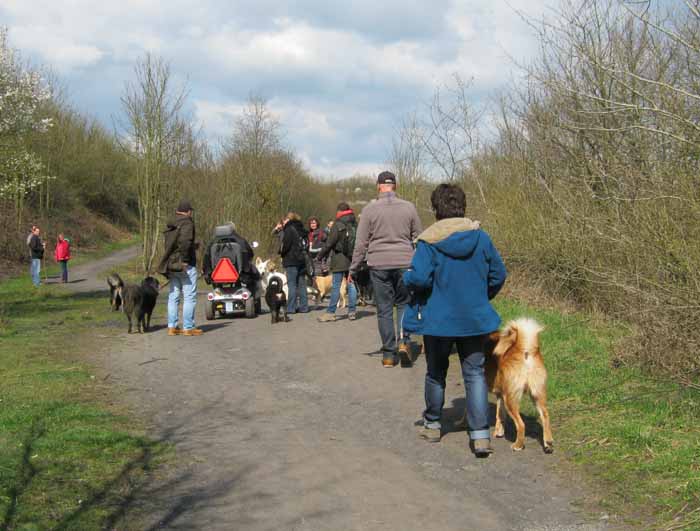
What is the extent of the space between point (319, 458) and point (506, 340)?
1754 mm

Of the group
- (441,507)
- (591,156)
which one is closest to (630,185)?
(591,156)

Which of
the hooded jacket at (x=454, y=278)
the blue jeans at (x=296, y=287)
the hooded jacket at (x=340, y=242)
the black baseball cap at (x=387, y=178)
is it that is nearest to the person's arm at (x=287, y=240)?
the blue jeans at (x=296, y=287)

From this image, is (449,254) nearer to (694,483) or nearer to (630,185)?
(694,483)

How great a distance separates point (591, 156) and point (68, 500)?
11077 mm

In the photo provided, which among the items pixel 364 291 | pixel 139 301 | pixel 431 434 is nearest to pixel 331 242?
pixel 139 301

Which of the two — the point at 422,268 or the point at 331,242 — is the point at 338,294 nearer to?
the point at 331,242

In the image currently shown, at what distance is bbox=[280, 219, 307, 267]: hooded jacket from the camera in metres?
16.2

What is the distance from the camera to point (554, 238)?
46.3ft

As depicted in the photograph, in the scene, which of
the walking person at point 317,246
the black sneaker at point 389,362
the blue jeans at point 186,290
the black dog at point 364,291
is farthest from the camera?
the walking person at point 317,246

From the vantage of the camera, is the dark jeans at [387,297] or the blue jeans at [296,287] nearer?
the dark jeans at [387,297]

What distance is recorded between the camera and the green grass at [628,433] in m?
5.12

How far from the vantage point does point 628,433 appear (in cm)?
640

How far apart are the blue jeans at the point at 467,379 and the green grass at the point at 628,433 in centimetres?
64

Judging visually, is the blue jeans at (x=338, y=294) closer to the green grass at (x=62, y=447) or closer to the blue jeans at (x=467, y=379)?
the green grass at (x=62, y=447)
